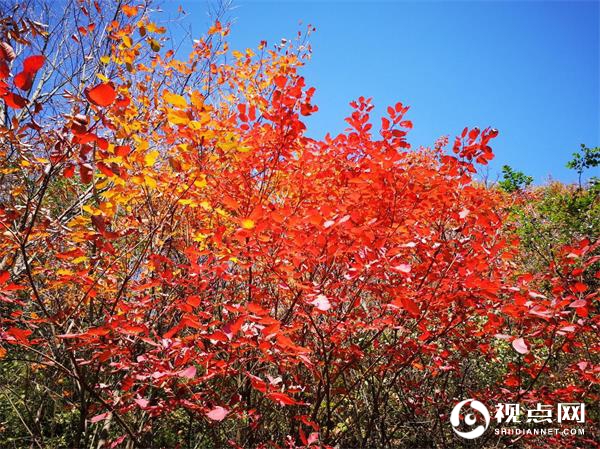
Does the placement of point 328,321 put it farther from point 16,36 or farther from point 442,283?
point 16,36

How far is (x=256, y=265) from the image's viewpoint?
12.8 feet

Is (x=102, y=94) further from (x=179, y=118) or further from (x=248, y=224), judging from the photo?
(x=248, y=224)

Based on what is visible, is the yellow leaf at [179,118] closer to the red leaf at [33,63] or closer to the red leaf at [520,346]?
the red leaf at [33,63]

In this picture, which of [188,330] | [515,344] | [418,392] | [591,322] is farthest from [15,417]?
[591,322]

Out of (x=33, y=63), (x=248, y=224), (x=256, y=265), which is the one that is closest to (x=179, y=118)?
(x=248, y=224)

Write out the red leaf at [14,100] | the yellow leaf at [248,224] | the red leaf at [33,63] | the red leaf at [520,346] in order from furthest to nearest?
1. the yellow leaf at [248,224]
2. the red leaf at [520,346]
3. the red leaf at [14,100]
4. the red leaf at [33,63]

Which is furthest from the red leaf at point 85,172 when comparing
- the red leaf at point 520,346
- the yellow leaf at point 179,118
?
the red leaf at point 520,346

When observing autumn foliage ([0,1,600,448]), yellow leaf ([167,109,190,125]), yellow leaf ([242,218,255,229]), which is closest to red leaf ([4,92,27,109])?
autumn foliage ([0,1,600,448])

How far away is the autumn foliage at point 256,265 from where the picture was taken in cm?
216

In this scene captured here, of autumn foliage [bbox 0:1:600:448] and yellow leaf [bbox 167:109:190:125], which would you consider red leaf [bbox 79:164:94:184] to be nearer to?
autumn foliage [bbox 0:1:600:448]

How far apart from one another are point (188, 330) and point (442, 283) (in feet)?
11.0

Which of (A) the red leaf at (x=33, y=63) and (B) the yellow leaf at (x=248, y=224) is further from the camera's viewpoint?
(B) the yellow leaf at (x=248, y=224)

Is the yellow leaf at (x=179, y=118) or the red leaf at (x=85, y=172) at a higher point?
the yellow leaf at (x=179, y=118)

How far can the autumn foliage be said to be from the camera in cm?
216
